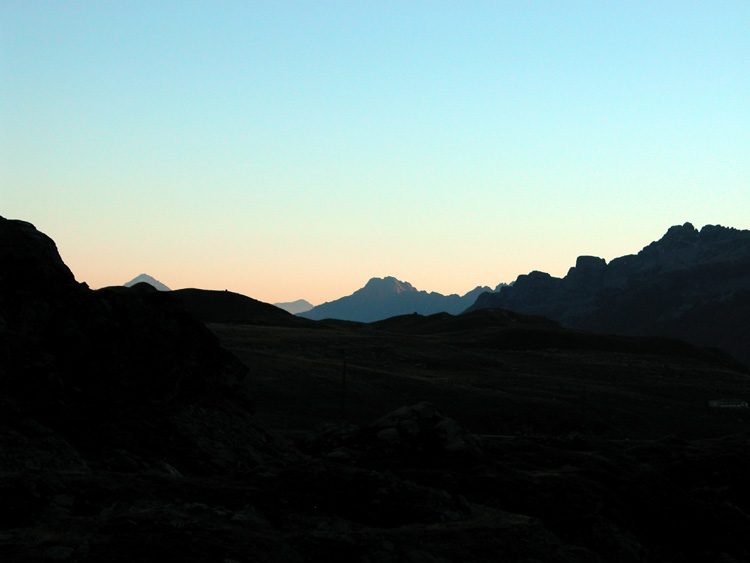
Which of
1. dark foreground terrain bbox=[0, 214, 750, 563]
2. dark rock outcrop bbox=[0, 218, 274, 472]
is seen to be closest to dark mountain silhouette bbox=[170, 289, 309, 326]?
dark foreground terrain bbox=[0, 214, 750, 563]

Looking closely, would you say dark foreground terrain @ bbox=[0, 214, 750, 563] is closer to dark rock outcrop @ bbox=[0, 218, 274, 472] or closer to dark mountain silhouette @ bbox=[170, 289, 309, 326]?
dark rock outcrop @ bbox=[0, 218, 274, 472]

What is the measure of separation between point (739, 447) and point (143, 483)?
36590mm

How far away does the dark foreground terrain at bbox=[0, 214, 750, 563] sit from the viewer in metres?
22.3

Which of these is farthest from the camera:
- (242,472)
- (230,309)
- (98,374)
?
(230,309)

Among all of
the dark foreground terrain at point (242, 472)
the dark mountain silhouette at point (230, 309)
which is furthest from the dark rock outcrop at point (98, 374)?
the dark mountain silhouette at point (230, 309)

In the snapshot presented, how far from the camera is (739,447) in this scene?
48.4m

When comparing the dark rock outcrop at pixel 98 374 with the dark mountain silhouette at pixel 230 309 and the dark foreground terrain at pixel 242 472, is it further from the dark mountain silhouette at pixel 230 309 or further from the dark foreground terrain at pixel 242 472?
the dark mountain silhouette at pixel 230 309

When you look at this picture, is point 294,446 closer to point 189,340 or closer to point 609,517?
point 189,340

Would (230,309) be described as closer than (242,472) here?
No

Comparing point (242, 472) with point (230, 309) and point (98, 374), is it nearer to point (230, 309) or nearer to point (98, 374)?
point (98, 374)

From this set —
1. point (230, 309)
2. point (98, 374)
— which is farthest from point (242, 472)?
point (230, 309)

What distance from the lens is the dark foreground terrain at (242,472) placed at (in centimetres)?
2231


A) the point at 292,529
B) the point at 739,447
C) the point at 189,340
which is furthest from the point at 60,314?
the point at 739,447

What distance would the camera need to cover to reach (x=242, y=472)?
3136 centimetres
